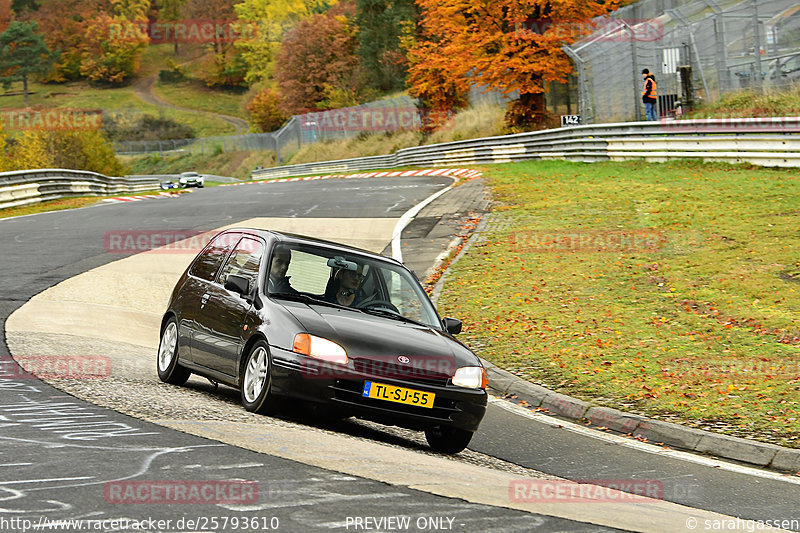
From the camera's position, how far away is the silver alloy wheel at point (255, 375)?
7797mm

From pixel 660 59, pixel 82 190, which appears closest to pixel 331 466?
pixel 660 59

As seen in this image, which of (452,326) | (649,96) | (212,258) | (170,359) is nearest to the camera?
(452,326)

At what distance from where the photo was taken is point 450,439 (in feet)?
25.8

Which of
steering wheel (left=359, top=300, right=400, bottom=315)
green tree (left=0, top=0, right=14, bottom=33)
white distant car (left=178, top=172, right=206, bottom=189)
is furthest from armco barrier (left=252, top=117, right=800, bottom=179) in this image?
green tree (left=0, top=0, right=14, bottom=33)

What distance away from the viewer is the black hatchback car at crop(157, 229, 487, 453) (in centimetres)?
750

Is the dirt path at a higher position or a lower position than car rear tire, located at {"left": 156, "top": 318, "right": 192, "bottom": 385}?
higher

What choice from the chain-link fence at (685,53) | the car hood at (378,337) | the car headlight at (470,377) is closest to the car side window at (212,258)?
the car hood at (378,337)

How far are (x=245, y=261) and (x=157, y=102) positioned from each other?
143145 millimetres

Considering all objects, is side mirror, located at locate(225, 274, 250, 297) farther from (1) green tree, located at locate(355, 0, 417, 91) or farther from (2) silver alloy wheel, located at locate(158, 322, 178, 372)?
(1) green tree, located at locate(355, 0, 417, 91)

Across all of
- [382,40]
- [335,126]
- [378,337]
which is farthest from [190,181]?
[378,337]

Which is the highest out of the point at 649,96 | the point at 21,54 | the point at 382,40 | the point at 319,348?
the point at 21,54

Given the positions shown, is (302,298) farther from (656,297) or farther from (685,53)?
(685,53)

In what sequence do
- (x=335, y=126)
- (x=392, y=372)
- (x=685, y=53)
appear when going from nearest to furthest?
(x=392, y=372), (x=685, y=53), (x=335, y=126)

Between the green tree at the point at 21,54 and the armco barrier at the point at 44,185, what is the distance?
115 metres
